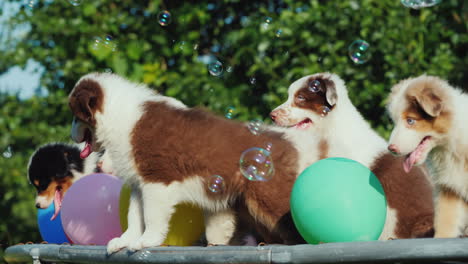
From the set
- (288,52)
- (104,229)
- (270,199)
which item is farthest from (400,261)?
(288,52)

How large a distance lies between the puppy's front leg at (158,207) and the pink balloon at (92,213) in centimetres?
98

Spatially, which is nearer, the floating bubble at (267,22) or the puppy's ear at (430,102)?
the puppy's ear at (430,102)

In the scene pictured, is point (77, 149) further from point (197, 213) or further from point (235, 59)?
point (235, 59)

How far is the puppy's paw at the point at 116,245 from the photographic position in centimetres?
420

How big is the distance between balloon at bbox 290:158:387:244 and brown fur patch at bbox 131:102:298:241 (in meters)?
0.38

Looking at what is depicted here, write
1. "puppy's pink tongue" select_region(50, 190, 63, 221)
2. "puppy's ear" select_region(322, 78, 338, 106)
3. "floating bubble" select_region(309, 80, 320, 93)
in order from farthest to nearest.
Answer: "puppy's pink tongue" select_region(50, 190, 63, 221), "floating bubble" select_region(309, 80, 320, 93), "puppy's ear" select_region(322, 78, 338, 106)

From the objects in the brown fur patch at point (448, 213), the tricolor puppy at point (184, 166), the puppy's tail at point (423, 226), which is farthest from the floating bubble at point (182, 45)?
the brown fur patch at point (448, 213)

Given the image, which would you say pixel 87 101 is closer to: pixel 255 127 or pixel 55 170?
pixel 255 127

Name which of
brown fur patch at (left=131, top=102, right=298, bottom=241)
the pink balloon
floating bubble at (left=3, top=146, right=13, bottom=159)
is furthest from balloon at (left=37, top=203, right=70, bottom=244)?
floating bubble at (left=3, top=146, right=13, bottom=159)

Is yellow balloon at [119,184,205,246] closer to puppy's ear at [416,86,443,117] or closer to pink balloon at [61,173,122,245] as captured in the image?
pink balloon at [61,173,122,245]

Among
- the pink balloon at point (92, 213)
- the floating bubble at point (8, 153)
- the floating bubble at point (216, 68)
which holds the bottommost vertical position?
the floating bubble at point (8, 153)

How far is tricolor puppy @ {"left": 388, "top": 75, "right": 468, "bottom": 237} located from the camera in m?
3.76

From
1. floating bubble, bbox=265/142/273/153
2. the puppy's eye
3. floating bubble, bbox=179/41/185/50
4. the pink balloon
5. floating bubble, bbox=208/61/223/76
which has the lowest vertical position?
floating bubble, bbox=179/41/185/50

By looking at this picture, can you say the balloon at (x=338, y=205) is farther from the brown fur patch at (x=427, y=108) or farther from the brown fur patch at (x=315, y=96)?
the brown fur patch at (x=315, y=96)
